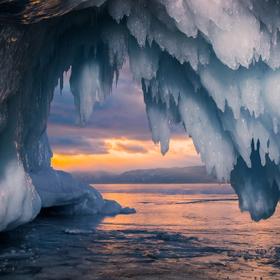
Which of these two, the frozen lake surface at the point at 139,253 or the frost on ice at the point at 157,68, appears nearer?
the frost on ice at the point at 157,68

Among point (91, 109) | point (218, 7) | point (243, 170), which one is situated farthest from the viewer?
point (243, 170)

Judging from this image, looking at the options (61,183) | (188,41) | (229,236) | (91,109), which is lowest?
(229,236)

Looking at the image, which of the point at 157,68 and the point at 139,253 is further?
the point at 139,253

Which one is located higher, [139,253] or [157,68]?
[157,68]

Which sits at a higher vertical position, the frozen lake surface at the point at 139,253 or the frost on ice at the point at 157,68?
the frost on ice at the point at 157,68

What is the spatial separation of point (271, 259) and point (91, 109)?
175 inches

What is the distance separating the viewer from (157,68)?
21.3 ft

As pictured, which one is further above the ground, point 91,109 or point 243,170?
point 91,109

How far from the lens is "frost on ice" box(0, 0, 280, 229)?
206 inches

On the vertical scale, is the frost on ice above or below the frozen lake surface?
above

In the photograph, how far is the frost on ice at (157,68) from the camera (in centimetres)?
523

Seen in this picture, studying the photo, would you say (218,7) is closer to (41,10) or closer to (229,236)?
(41,10)

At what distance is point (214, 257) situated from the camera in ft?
26.8

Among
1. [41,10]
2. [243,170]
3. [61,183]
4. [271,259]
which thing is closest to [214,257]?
[271,259]
